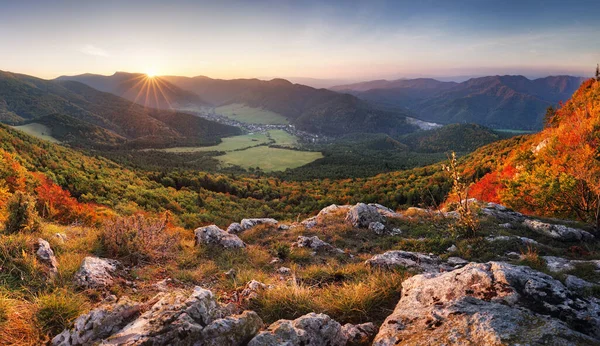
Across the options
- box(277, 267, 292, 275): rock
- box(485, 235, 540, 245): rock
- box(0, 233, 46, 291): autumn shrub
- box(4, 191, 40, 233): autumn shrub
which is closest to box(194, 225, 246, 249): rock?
box(277, 267, 292, 275): rock

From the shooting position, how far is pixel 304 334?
13.6 feet

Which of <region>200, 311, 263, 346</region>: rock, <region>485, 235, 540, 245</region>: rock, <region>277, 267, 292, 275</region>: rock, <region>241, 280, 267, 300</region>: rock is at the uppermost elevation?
<region>200, 311, 263, 346</region>: rock

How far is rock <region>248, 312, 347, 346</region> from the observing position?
3.95 m

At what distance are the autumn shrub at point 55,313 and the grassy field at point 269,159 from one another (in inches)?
5098

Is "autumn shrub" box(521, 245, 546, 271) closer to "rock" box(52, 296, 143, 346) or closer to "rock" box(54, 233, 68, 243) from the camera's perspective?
"rock" box(52, 296, 143, 346)

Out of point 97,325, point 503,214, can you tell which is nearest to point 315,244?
point 97,325

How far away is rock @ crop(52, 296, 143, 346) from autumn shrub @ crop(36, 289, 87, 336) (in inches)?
12.6

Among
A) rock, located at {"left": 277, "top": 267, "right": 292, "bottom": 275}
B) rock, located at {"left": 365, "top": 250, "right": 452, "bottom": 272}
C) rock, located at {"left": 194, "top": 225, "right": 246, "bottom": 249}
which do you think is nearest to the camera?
rock, located at {"left": 365, "top": 250, "right": 452, "bottom": 272}

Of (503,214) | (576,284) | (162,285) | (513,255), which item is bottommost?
(503,214)

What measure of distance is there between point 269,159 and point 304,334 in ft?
518

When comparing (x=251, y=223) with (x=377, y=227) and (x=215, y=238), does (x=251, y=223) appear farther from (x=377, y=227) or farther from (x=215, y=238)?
(x=377, y=227)

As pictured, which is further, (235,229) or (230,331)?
(235,229)

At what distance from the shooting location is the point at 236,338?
4.06m

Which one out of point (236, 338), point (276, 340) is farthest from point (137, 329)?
point (276, 340)
